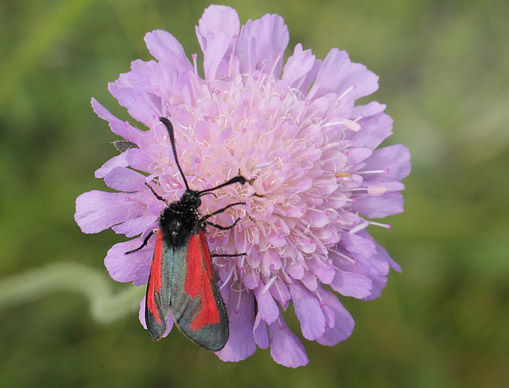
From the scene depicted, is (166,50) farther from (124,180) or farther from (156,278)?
(156,278)

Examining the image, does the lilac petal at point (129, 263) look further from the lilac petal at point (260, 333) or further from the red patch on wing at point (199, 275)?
the lilac petal at point (260, 333)

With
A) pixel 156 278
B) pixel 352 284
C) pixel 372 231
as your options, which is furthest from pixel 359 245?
pixel 372 231

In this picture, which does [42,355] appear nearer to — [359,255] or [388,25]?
[359,255]

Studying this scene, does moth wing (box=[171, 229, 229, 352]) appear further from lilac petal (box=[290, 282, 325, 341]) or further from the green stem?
the green stem

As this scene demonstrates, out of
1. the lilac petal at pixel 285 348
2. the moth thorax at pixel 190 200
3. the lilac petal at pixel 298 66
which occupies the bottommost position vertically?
the lilac petal at pixel 285 348

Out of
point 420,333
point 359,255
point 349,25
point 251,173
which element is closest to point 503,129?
point 349,25

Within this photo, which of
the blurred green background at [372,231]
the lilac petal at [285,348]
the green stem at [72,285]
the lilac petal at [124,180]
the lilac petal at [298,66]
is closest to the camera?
the lilac petal at [124,180]

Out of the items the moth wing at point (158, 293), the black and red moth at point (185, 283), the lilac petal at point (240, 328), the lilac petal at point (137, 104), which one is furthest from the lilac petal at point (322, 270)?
the lilac petal at point (137, 104)
